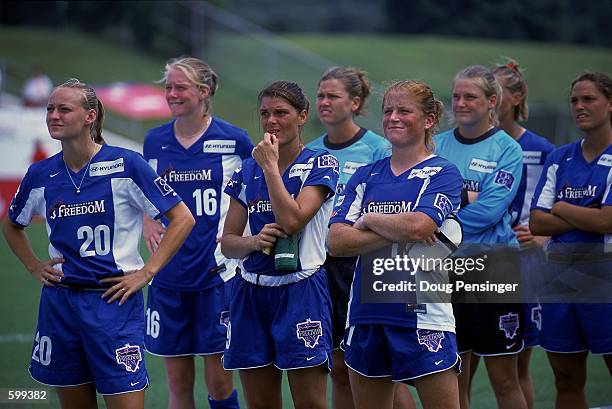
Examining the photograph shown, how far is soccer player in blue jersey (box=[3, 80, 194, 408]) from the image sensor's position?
4.84 meters

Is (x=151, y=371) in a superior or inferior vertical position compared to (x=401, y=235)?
inferior

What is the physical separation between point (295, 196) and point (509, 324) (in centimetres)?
179

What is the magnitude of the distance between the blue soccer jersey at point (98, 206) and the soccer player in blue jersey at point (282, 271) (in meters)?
0.50

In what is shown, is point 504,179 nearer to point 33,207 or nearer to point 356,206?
point 356,206

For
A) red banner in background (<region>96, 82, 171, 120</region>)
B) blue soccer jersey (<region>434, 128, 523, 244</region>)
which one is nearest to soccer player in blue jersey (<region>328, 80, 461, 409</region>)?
blue soccer jersey (<region>434, 128, 523, 244</region>)

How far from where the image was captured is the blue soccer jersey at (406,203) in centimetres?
465

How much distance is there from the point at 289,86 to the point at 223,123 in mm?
1278

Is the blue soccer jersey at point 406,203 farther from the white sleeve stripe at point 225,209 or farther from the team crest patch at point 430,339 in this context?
the white sleeve stripe at point 225,209

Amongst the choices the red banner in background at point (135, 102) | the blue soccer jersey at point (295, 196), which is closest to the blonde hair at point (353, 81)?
the blue soccer jersey at point (295, 196)

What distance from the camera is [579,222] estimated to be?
5.60 m

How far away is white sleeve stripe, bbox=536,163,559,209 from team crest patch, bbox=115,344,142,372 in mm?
2676

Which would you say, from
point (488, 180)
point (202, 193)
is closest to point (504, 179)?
point (488, 180)

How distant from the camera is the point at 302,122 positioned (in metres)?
5.23

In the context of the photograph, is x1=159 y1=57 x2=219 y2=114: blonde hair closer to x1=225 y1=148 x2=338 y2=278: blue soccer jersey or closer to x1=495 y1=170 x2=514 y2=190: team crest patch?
x1=225 y1=148 x2=338 y2=278: blue soccer jersey
